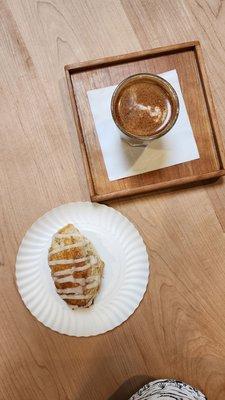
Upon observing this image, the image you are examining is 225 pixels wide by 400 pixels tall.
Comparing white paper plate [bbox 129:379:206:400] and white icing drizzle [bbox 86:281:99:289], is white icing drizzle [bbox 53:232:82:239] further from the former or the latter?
white paper plate [bbox 129:379:206:400]

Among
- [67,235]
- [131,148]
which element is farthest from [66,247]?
[131,148]

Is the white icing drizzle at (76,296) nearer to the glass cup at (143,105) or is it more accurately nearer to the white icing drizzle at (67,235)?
the white icing drizzle at (67,235)

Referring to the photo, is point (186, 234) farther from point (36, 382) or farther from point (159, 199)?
point (36, 382)

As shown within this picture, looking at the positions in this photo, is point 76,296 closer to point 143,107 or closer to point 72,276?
point 72,276

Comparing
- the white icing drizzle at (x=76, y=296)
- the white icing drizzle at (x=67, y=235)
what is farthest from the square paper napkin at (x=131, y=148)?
the white icing drizzle at (x=76, y=296)

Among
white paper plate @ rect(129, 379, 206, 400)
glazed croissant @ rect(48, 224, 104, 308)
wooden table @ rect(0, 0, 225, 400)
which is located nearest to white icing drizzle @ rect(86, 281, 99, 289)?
glazed croissant @ rect(48, 224, 104, 308)

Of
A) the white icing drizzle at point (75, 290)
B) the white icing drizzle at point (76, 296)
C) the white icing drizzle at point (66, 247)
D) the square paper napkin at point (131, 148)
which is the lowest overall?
the white icing drizzle at point (76, 296)

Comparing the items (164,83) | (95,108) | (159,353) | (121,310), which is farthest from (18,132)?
(159,353)
